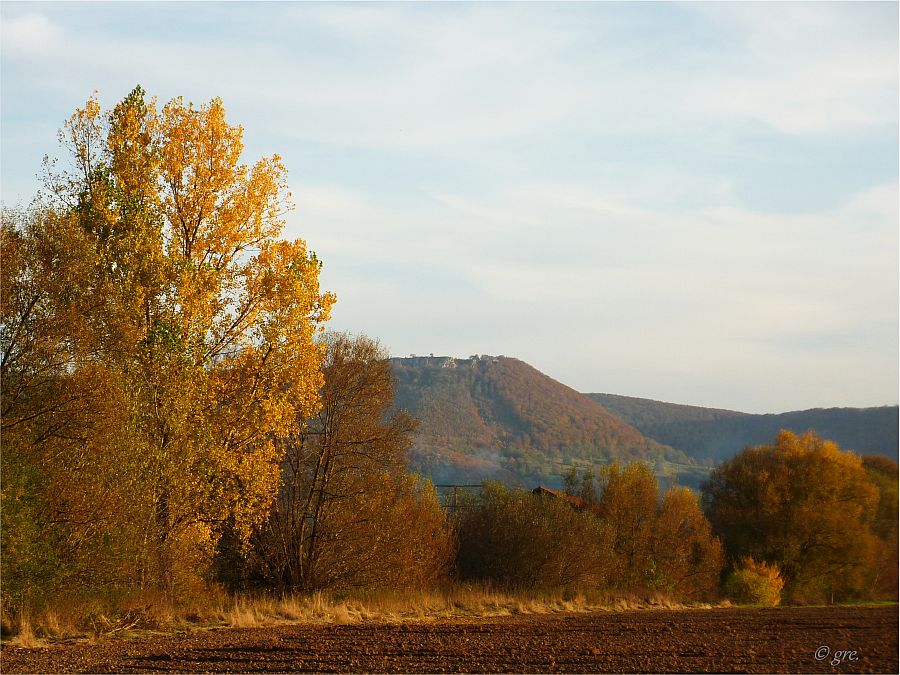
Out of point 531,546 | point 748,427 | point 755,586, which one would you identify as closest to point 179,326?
point 531,546

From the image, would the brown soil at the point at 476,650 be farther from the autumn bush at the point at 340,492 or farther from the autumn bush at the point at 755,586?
the autumn bush at the point at 755,586

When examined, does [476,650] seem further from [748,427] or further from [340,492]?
[748,427]

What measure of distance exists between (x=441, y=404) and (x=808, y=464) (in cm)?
12650

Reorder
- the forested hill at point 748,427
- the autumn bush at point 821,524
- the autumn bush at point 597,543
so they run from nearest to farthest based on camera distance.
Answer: the autumn bush at point 597,543
the autumn bush at point 821,524
the forested hill at point 748,427

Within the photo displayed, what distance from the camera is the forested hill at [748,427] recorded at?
194 ft

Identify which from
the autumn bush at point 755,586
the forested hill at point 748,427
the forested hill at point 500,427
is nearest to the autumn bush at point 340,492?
the autumn bush at point 755,586

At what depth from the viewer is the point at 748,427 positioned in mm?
121688

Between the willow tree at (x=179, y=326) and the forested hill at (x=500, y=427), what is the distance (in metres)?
125

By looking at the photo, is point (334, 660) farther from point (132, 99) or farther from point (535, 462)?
point (535, 462)

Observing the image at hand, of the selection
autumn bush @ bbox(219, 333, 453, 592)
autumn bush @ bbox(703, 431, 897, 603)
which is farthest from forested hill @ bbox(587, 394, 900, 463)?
autumn bush @ bbox(219, 333, 453, 592)

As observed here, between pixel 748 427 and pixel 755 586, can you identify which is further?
pixel 748 427

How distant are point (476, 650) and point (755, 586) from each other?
34.1 meters

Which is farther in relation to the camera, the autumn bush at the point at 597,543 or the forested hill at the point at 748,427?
the forested hill at the point at 748,427

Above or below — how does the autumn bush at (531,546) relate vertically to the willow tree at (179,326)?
below
